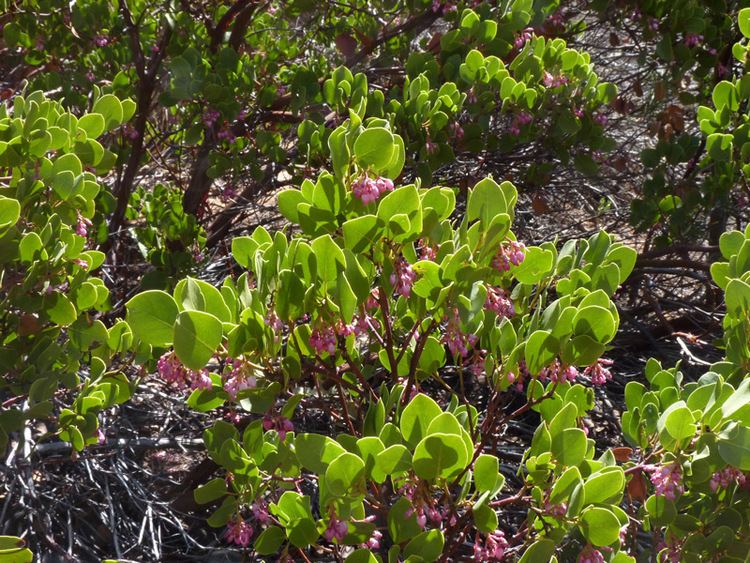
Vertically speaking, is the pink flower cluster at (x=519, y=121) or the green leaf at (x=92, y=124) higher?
the pink flower cluster at (x=519, y=121)

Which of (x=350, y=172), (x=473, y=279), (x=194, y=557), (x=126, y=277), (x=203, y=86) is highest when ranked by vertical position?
(x=203, y=86)

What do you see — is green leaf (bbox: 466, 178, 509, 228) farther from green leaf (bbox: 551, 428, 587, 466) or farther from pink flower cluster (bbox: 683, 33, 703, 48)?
pink flower cluster (bbox: 683, 33, 703, 48)

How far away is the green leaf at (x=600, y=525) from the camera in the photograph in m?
1.41

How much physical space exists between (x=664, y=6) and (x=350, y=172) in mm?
2675

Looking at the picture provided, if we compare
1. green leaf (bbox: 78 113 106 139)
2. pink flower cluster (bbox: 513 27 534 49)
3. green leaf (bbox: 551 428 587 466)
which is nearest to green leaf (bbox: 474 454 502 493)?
green leaf (bbox: 551 428 587 466)

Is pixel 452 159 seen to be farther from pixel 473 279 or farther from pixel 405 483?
pixel 405 483

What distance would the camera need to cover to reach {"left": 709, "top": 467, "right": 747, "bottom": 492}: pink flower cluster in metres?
1.57

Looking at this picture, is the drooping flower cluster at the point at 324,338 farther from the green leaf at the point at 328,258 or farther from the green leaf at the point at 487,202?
the green leaf at the point at 487,202

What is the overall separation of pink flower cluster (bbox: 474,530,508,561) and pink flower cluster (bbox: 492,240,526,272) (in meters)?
0.48

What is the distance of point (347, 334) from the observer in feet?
5.13

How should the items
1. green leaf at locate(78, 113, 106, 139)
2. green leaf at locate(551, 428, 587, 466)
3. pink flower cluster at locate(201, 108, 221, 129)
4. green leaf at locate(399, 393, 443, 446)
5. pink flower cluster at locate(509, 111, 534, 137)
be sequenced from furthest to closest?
pink flower cluster at locate(201, 108, 221, 129)
pink flower cluster at locate(509, 111, 534, 137)
green leaf at locate(78, 113, 106, 139)
green leaf at locate(551, 428, 587, 466)
green leaf at locate(399, 393, 443, 446)

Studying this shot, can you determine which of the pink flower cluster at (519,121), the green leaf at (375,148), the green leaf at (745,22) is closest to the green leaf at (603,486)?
the green leaf at (375,148)

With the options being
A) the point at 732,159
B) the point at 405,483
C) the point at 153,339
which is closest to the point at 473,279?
the point at 405,483

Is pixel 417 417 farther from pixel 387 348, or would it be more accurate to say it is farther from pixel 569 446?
pixel 387 348
